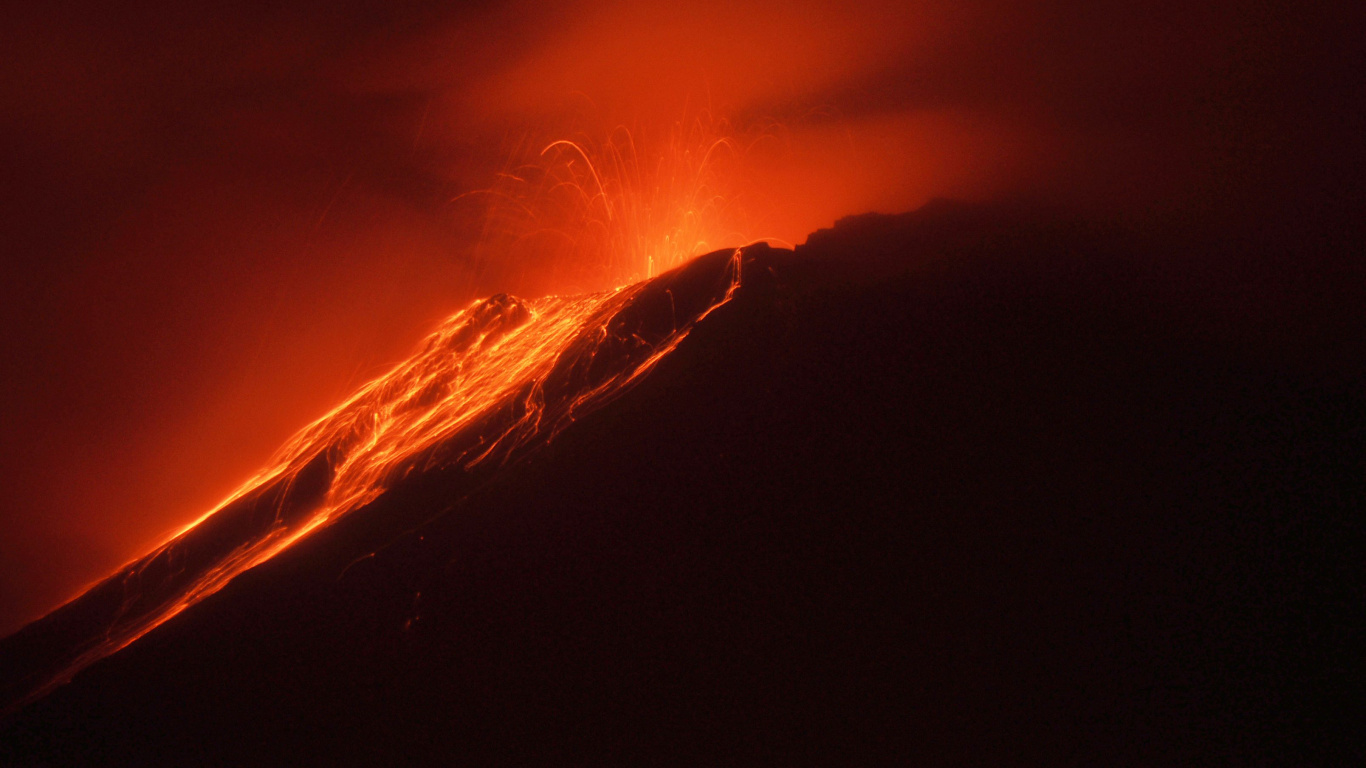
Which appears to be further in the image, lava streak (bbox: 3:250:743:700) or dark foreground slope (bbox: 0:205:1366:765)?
lava streak (bbox: 3:250:743:700)

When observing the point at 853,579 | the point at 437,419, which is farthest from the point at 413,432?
the point at 853,579

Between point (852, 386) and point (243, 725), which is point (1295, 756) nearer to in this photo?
point (852, 386)

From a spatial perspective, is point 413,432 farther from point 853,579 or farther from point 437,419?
point 853,579

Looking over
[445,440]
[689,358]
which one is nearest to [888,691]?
[689,358]

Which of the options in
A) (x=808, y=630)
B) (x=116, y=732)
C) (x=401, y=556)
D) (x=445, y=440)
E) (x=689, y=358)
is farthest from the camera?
(x=445, y=440)

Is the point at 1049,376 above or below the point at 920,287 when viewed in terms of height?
below
